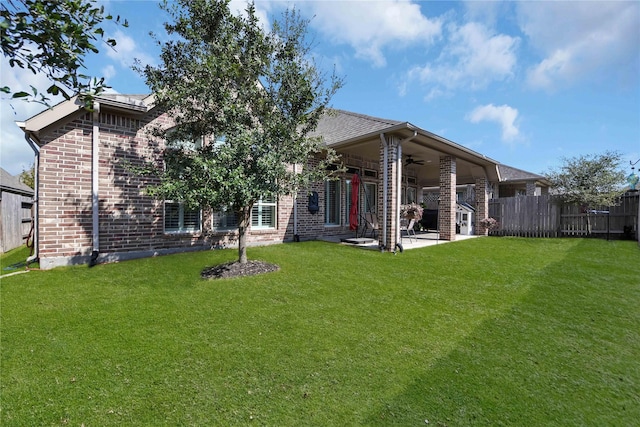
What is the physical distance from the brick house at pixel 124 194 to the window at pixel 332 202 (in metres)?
1.20

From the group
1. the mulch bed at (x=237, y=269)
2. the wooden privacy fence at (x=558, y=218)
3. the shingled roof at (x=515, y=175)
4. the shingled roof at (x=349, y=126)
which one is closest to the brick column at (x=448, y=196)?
the shingled roof at (x=349, y=126)

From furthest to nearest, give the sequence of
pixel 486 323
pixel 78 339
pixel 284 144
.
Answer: pixel 284 144 → pixel 486 323 → pixel 78 339

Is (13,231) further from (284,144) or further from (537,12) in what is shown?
(537,12)

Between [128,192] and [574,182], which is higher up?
[574,182]

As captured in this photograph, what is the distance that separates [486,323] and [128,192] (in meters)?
7.91

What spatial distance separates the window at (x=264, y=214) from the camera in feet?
30.8

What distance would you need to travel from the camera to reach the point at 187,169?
18.0 ft

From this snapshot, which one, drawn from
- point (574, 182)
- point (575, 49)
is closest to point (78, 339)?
point (575, 49)

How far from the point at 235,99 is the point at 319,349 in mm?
4825

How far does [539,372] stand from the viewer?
2.89 meters

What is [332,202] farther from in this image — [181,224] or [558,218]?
[558,218]

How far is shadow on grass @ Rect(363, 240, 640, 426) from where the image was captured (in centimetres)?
232

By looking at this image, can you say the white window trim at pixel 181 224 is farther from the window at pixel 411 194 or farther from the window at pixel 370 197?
the window at pixel 411 194

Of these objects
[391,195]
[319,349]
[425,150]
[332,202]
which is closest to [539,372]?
[319,349]
